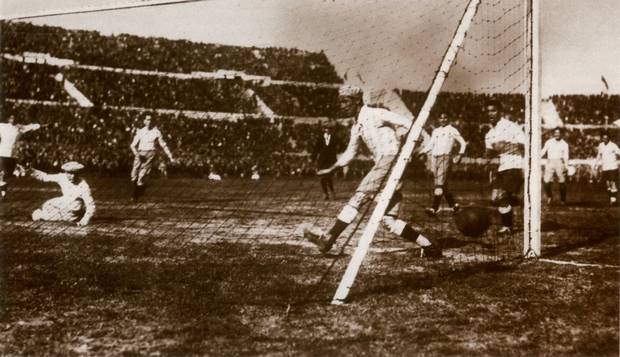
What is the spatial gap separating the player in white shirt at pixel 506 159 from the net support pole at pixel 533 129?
2256mm

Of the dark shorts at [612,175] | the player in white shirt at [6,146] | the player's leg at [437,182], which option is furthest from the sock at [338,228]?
the dark shorts at [612,175]

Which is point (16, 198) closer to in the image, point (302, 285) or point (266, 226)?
point (266, 226)

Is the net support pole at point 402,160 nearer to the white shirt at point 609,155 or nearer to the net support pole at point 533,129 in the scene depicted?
the net support pole at point 533,129

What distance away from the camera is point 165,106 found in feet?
115

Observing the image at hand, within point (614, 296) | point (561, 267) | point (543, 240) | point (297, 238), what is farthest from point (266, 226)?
point (614, 296)

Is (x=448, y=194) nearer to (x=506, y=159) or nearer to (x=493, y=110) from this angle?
(x=506, y=159)

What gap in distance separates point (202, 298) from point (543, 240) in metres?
5.96

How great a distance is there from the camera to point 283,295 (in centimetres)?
621

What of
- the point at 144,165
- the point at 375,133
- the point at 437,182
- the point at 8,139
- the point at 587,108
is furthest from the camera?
the point at 587,108

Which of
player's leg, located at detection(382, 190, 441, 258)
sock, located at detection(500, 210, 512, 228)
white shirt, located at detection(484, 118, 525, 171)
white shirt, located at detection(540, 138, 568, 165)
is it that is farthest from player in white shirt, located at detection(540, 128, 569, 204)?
player's leg, located at detection(382, 190, 441, 258)

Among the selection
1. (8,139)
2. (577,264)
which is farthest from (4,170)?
(577,264)

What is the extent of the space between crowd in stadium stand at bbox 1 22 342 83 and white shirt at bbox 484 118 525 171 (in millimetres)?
28127

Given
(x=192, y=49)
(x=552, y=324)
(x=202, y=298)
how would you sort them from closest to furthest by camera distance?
(x=552, y=324) → (x=202, y=298) → (x=192, y=49)

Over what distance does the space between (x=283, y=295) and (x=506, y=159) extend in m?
5.75
